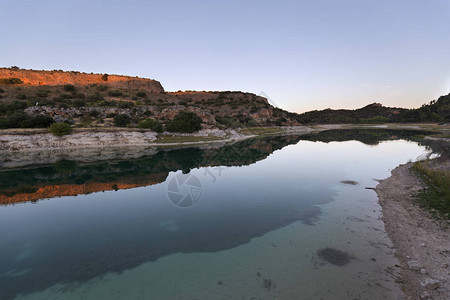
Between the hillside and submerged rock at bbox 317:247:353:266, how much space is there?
71716 mm

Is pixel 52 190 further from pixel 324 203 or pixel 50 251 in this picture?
pixel 324 203

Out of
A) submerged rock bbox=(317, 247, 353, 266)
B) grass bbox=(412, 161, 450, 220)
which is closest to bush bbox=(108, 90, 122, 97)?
submerged rock bbox=(317, 247, 353, 266)

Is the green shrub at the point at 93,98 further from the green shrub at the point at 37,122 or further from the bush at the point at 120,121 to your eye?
the green shrub at the point at 37,122

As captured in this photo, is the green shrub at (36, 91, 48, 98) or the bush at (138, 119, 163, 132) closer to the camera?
the bush at (138, 119, 163, 132)

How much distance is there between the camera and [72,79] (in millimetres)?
148000

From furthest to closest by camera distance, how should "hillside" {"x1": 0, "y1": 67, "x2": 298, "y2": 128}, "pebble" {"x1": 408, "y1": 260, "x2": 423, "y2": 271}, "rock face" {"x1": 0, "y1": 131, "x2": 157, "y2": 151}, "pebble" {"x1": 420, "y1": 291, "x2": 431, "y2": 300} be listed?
"hillside" {"x1": 0, "y1": 67, "x2": 298, "y2": 128} → "rock face" {"x1": 0, "y1": 131, "x2": 157, "y2": 151} → "pebble" {"x1": 408, "y1": 260, "x2": 423, "y2": 271} → "pebble" {"x1": 420, "y1": 291, "x2": 431, "y2": 300}

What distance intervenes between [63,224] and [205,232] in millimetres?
11992

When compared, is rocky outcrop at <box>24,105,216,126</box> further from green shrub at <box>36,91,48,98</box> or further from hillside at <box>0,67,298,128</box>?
green shrub at <box>36,91,48,98</box>

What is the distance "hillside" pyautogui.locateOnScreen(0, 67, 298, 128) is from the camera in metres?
70.1

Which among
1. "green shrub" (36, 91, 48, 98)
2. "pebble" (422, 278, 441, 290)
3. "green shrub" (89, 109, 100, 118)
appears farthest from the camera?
"green shrub" (36, 91, 48, 98)

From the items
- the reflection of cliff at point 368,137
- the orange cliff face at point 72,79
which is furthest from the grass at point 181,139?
the orange cliff face at point 72,79

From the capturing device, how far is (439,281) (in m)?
9.55

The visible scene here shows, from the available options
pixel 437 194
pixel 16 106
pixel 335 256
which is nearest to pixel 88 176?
pixel 335 256

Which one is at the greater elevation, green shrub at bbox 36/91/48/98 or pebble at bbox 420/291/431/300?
green shrub at bbox 36/91/48/98
